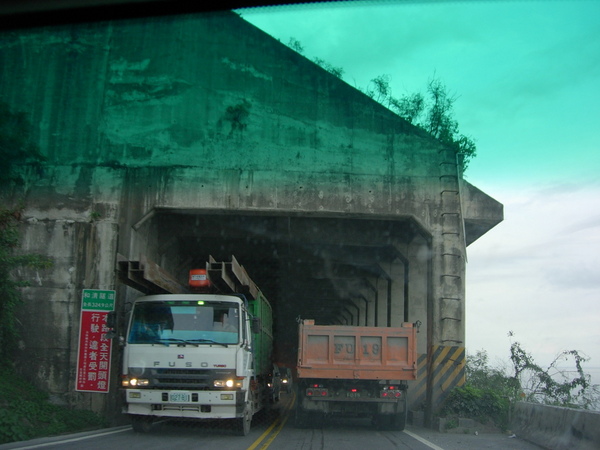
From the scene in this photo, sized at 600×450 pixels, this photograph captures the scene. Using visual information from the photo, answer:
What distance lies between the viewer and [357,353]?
626 inches

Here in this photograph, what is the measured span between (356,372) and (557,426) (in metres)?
4.79

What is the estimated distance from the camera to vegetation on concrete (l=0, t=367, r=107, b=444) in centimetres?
1203

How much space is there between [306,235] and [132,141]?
21.8ft

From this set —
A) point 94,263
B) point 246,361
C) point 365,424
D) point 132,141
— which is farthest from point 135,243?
point 365,424

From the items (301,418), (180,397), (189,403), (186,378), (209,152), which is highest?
(209,152)

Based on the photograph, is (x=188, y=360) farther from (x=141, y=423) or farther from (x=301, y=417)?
(x=301, y=417)

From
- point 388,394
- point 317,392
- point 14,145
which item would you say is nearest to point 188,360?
point 317,392

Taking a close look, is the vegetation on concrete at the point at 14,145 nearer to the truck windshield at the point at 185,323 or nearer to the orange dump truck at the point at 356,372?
the truck windshield at the point at 185,323

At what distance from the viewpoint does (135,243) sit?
18562 millimetres

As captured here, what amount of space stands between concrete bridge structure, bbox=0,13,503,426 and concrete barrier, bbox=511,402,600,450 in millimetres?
3493

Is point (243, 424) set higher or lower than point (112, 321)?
lower

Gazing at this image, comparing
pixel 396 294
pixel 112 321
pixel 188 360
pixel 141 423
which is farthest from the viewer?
pixel 396 294

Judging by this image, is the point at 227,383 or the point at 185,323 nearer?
the point at 227,383

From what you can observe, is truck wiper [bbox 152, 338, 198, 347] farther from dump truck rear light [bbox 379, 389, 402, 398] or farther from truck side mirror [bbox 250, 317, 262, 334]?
dump truck rear light [bbox 379, 389, 402, 398]
